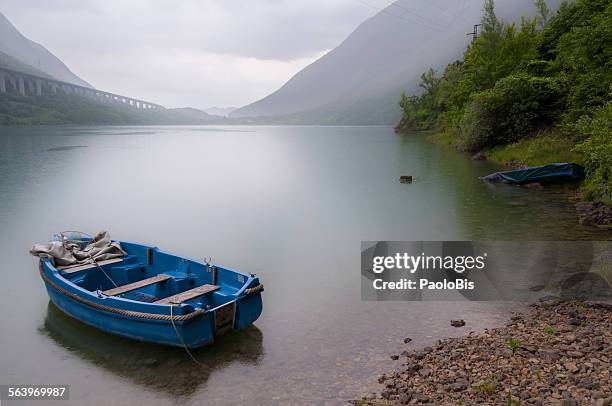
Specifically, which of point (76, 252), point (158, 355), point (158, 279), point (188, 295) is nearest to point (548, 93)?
point (158, 279)

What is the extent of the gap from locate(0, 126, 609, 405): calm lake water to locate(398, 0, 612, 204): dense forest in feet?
13.0

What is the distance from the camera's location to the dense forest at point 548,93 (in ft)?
88.9

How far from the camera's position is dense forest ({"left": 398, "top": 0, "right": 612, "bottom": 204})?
2709 cm

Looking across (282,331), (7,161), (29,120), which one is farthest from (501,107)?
(29,120)

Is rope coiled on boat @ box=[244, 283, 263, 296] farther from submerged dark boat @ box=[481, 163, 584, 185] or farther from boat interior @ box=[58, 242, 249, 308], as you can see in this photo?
submerged dark boat @ box=[481, 163, 584, 185]

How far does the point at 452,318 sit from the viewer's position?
13.3 metres

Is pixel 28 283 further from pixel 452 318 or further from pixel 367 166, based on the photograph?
pixel 367 166

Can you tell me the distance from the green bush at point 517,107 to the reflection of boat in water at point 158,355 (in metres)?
41.1

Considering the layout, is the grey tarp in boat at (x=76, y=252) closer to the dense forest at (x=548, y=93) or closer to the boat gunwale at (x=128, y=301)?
the boat gunwale at (x=128, y=301)

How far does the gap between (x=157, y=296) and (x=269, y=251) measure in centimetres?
771

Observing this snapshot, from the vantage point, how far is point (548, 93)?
44875 mm

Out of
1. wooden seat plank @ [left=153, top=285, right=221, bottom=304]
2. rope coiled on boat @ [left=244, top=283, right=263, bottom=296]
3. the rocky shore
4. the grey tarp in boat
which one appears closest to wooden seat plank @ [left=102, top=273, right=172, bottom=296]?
wooden seat plank @ [left=153, top=285, right=221, bottom=304]

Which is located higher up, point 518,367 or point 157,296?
point 518,367

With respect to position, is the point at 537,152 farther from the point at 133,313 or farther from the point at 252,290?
the point at 133,313
